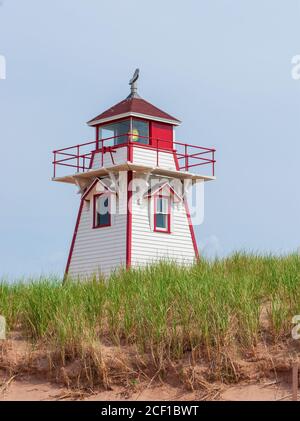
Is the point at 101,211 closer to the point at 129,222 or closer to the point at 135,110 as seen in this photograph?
the point at 129,222

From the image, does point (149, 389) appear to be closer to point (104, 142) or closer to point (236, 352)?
point (236, 352)

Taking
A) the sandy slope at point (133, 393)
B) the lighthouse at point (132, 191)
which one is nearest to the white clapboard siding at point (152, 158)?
the lighthouse at point (132, 191)

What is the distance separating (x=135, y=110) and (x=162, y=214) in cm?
383

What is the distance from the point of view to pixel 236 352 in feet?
40.8

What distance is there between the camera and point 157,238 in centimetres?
3038

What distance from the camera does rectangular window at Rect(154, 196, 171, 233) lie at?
101 feet

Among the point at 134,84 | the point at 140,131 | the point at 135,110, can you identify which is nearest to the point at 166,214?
the point at 140,131

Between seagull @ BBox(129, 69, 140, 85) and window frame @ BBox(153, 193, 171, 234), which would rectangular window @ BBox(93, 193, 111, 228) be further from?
seagull @ BBox(129, 69, 140, 85)

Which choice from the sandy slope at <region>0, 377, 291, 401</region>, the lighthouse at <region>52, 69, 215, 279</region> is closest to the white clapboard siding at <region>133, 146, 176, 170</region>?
the lighthouse at <region>52, 69, 215, 279</region>

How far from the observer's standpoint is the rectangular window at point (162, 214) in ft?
101

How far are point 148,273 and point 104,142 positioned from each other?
630 inches

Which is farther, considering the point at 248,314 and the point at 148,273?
the point at 148,273
